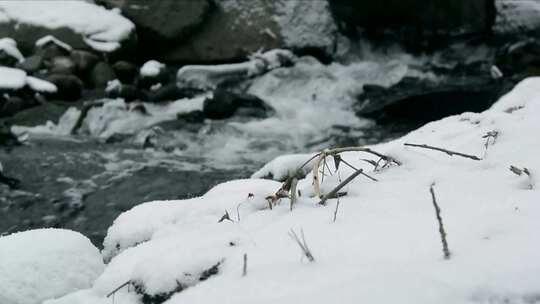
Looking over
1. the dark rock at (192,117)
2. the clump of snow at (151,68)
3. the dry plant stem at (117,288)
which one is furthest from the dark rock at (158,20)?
the dry plant stem at (117,288)

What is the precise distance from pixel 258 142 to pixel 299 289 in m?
5.93

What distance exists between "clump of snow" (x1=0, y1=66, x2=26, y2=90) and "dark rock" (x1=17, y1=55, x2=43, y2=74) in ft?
0.77

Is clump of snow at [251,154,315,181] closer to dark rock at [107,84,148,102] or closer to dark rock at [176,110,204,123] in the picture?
dark rock at [176,110,204,123]

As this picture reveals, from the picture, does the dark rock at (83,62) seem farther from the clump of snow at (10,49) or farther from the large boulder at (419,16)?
the large boulder at (419,16)

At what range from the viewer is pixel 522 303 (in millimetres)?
1322

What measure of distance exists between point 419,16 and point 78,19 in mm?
5701

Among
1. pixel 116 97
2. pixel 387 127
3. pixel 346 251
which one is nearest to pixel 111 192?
pixel 116 97

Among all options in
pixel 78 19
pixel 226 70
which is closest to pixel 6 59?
pixel 78 19

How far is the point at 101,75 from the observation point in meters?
9.06

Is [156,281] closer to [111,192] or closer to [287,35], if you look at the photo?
[111,192]

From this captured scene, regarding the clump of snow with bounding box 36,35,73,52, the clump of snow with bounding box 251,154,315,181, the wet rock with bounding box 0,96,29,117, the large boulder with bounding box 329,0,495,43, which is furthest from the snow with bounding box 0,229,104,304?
the large boulder with bounding box 329,0,495,43

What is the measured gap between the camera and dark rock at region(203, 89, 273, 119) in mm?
8070

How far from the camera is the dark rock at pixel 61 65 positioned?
8.84 meters

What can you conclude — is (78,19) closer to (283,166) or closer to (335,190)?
(283,166)
